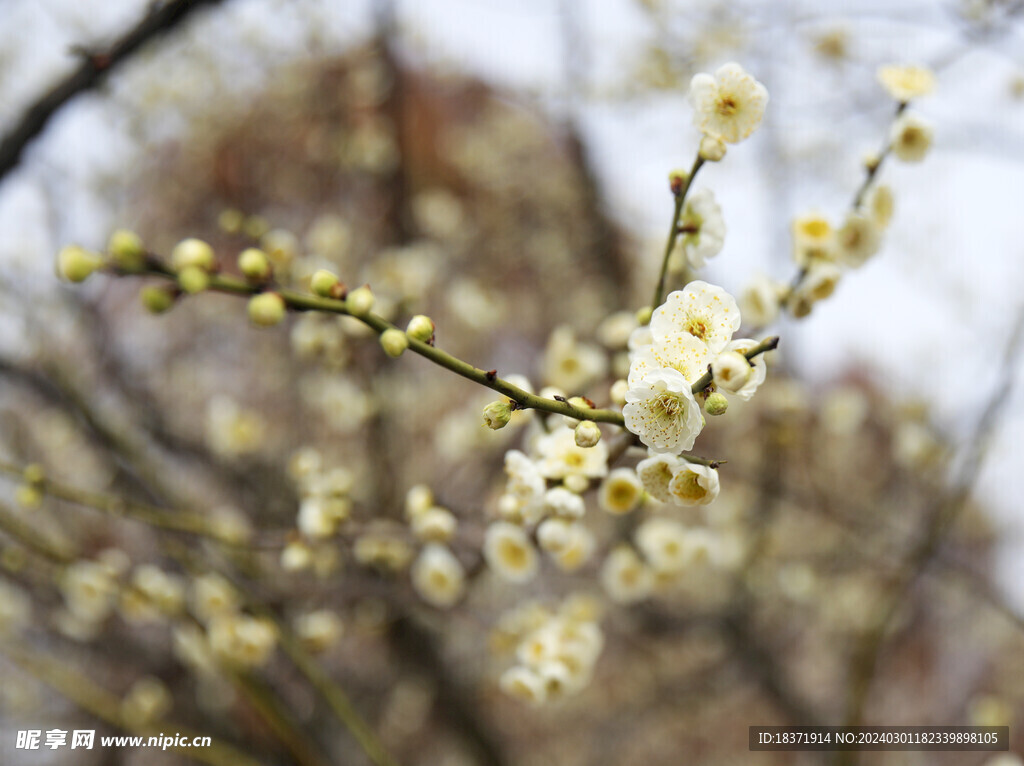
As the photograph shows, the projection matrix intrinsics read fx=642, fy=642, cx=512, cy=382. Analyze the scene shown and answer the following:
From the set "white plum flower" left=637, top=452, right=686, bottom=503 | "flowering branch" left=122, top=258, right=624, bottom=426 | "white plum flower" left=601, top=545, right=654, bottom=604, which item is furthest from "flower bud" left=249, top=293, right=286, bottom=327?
"white plum flower" left=601, top=545, right=654, bottom=604

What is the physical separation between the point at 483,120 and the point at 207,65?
385 cm

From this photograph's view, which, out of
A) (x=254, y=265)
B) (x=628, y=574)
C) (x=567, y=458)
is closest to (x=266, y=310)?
(x=254, y=265)

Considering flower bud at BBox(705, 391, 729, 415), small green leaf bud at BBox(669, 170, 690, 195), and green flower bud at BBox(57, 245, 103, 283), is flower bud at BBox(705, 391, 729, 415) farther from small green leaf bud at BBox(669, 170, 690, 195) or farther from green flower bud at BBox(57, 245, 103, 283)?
green flower bud at BBox(57, 245, 103, 283)

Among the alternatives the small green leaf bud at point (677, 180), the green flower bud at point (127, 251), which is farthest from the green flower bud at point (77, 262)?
the small green leaf bud at point (677, 180)

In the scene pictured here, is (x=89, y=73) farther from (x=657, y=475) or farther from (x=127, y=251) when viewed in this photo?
(x=657, y=475)

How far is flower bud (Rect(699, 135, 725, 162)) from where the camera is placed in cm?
80

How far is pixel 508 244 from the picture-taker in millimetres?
5078

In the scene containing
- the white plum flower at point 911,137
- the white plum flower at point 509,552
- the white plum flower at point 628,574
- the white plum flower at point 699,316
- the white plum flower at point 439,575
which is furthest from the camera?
the white plum flower at point 628,574

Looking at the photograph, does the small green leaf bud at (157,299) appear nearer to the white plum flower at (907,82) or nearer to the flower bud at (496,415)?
the flower bud at (496,415)

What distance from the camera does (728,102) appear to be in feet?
2.78

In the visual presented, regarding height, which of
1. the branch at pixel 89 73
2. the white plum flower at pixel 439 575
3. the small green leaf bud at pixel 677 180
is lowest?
the white plum flower at pixel 439 575

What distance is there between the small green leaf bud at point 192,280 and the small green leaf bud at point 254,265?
0.04 m

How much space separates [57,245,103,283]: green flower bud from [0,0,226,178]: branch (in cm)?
79

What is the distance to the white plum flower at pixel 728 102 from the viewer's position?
84cm
